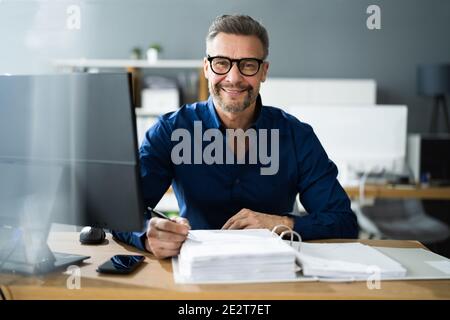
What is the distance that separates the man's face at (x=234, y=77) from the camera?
1621mm

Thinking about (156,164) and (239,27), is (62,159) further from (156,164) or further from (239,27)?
(239,27)

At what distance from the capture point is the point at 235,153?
169cm

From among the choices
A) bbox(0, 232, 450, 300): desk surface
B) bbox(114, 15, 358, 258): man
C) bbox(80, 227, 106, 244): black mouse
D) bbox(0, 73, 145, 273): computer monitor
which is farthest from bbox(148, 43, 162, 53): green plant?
bbox(0, 232, 450, 300): desk surface

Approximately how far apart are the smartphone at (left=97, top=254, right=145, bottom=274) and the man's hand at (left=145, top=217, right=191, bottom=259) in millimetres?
44

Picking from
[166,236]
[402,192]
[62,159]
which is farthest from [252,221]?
[402,192]

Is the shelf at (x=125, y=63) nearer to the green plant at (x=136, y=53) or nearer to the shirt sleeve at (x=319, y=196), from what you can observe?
the green plant at (x=136, y=53)

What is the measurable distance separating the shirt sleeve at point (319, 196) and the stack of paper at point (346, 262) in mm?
157

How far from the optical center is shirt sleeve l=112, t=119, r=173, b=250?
1.58 metres

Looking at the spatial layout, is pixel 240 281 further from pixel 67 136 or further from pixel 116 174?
pixel 67 136

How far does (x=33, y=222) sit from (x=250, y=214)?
519 millimetres

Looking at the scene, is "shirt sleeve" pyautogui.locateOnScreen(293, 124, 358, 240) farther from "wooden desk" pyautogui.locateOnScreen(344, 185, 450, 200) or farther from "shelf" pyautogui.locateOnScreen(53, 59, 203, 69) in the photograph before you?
"shelf" pyautogui.locateOnScreen(53, 59, 203, 69)

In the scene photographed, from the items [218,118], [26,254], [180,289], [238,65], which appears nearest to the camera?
[180,289]

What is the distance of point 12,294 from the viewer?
3.14 ft

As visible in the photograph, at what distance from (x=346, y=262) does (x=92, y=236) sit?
2.13ft
